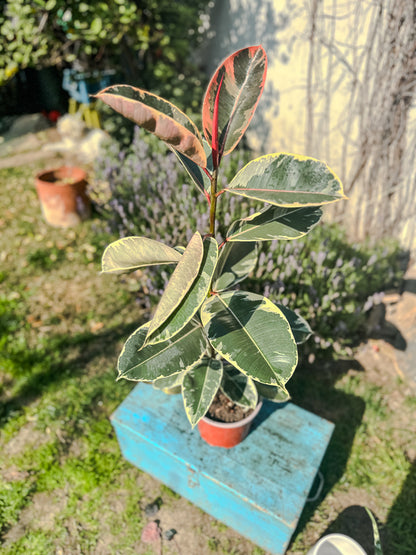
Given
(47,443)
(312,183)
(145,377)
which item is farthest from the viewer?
(47,443)

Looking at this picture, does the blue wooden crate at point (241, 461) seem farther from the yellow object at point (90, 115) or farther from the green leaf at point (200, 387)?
the yellow object at point (90, 115)

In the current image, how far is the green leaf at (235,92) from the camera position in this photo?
1.28m

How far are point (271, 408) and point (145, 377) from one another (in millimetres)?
1198

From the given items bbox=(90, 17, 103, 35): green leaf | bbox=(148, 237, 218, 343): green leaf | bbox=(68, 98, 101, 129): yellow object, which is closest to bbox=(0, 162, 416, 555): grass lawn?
bbox=(148, 237, 218, 343): green leaf

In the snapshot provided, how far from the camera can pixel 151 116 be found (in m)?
1.01

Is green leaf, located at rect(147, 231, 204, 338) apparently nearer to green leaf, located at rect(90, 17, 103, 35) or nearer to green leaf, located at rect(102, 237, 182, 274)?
green leaf, located at rect(102, 237, 182, 274)

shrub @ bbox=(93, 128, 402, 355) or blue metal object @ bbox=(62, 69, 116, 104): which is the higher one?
blue metal object @ bbox=(62, 69, 116, 104)

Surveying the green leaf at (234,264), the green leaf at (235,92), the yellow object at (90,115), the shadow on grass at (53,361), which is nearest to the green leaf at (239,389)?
the green leaf at (234,264)

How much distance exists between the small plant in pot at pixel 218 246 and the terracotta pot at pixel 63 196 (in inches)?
146

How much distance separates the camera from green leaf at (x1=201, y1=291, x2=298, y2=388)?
4.35ft

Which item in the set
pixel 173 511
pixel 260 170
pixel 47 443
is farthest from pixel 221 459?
pixel 260 170

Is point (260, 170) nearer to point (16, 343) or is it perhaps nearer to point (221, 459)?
point (221, 459)

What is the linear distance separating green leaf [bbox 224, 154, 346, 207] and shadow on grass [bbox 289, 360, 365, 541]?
88.0 inches

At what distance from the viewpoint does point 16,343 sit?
3500mm
